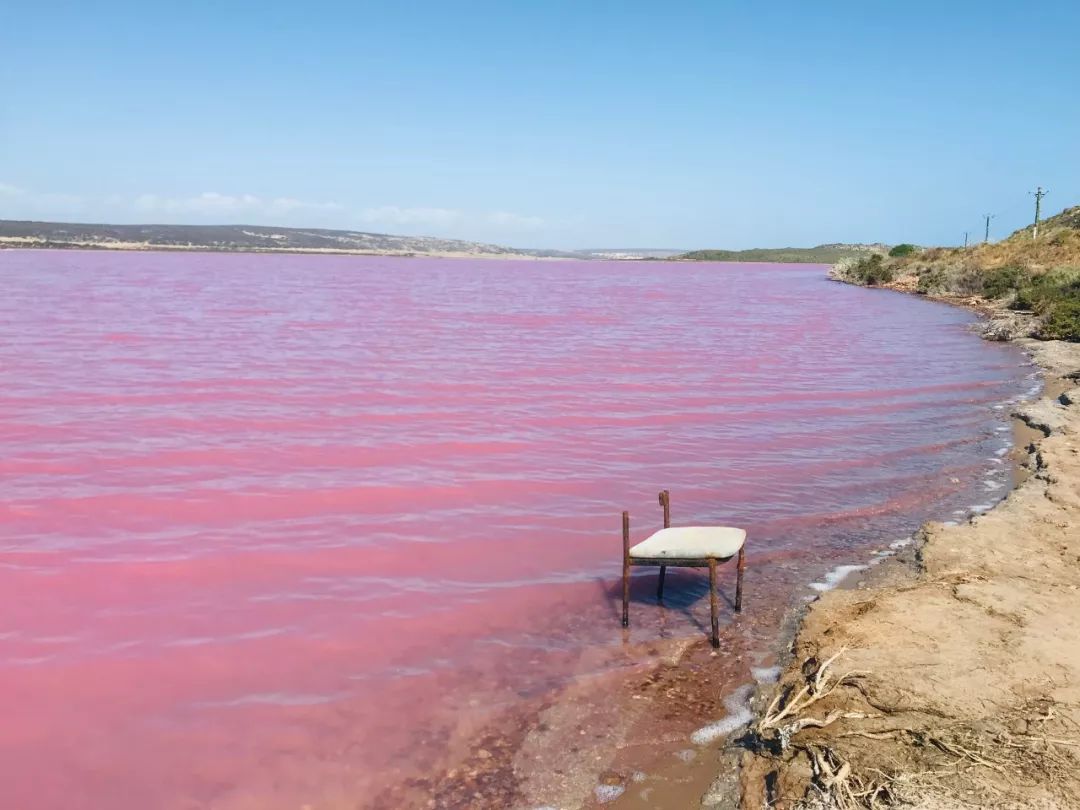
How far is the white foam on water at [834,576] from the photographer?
7.41 meters

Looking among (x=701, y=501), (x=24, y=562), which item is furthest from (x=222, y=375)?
(x=701, y=501)

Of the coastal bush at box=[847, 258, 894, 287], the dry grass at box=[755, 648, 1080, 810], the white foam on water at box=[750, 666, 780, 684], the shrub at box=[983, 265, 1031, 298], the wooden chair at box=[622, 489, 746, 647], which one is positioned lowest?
the white foam on water at box=[750, 666, 780, 684]

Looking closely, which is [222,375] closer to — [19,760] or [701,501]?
[701,501]

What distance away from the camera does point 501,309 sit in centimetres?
3594

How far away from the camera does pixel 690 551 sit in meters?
6.38

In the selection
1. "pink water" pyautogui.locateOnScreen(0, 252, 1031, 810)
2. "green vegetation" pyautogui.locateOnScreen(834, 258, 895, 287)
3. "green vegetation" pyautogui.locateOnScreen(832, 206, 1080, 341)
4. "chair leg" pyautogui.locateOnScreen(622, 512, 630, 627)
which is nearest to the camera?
"pink water" pyautogui.locateOnScreen(0, 252, 1031, 810)

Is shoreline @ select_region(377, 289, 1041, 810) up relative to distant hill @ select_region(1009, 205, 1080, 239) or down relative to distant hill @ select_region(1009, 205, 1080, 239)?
down

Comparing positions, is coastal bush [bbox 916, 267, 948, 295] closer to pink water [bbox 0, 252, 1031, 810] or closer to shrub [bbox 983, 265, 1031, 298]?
shrub [bbox 983, 265, 1031, 298]

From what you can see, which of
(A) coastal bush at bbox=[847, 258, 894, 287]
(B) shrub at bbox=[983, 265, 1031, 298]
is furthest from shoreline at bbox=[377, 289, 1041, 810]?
(A) coastal bush at bbox=[847, 258, 894, 287]

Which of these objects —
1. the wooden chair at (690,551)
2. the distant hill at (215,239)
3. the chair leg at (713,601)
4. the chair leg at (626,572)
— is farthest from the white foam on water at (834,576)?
the distant hill at (215,239)

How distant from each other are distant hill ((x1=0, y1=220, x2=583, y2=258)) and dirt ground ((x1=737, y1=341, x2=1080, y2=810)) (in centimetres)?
12409

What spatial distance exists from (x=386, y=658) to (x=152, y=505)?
4.38 metres

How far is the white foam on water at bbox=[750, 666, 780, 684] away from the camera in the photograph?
19.0ft

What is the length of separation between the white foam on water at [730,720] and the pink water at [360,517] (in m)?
→ 1.03
